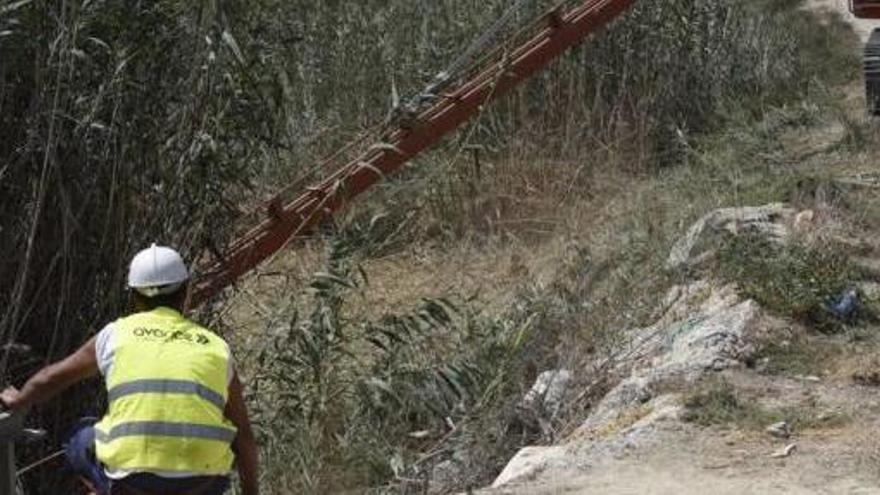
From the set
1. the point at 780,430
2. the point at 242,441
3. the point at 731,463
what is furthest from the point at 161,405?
the point at 780,430

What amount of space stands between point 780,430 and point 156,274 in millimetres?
2797

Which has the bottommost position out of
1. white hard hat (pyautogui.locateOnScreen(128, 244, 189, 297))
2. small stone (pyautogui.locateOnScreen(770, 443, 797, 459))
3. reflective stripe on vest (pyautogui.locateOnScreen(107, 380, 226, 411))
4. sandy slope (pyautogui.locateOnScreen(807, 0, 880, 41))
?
sandy slope (pyautogui.locateOnScreen(807, 0, 880, 41))

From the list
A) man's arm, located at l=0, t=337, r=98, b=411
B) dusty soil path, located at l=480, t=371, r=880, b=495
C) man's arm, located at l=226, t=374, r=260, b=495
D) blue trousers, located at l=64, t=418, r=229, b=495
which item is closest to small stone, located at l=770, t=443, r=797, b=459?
dusty soil path, located at l=480, t=371, r=880, b=495

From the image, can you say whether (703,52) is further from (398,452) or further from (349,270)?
(398,452)

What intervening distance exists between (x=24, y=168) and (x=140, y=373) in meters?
2.90

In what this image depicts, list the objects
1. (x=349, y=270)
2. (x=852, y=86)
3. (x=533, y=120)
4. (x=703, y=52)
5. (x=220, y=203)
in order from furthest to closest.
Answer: (x=852, y=86), (x=703, y=52), (x=533, y=120), (x=349, y=270), (x=220, y=203)

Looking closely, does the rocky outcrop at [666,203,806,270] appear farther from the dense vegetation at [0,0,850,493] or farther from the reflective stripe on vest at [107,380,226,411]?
the reflective stripe on vest at [107,380,226,411]

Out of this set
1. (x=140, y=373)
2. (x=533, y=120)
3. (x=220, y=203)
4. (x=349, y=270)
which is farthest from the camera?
(x=533, y=120)

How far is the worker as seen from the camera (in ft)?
14.8

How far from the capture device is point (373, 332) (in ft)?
27.3

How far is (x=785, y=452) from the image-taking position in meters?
6.20

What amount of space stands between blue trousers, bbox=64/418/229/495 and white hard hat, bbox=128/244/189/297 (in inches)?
17.6

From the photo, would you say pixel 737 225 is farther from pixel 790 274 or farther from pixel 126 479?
pixel 126 479

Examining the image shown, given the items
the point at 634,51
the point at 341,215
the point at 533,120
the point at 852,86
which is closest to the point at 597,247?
the point at 341,215
